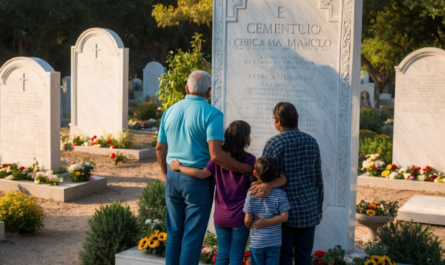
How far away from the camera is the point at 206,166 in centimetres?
408

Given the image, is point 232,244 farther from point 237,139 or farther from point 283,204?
point 237,139

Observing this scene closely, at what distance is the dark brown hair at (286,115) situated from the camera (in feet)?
12.9

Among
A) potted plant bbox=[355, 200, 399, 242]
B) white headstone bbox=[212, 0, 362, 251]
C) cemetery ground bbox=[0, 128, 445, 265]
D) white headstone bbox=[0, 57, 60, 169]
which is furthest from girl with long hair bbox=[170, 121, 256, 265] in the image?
white headstone bbox=[0, 57, 60, 169]

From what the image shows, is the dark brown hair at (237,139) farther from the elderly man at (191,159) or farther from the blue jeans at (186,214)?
the blue jeans at (186,214)

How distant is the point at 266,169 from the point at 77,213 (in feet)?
16.6

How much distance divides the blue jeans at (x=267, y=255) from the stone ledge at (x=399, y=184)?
6.68 metres

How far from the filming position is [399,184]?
1001 centimetres

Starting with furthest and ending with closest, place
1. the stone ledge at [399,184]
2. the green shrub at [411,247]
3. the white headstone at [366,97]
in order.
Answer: the white headstone at [366,97]
the stone ledge at [399,184]
the green shrub at [411,247]

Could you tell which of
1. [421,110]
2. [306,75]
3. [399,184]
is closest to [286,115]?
[306,75]

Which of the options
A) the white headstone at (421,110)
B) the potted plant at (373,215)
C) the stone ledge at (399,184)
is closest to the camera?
the potted plant at (373,215)

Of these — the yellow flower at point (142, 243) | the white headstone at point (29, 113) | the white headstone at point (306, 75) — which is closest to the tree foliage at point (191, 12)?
the white headstone at point (29, 113)

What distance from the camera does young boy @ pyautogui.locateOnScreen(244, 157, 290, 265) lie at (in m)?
3.81

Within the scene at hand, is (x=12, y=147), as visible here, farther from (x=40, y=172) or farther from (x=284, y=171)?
(x=284, y=171)

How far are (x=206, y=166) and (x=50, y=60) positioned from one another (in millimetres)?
27707
